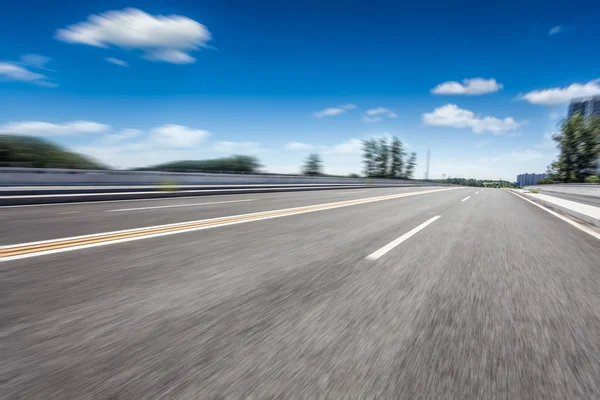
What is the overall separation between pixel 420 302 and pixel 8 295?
3.44 meters

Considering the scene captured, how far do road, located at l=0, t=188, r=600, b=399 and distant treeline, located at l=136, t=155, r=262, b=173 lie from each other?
109 ft

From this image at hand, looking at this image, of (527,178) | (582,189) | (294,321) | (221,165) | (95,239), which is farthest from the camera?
(527,178)

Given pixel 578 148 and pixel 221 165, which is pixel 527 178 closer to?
pixel 578 148

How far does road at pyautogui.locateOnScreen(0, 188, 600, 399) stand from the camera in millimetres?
1509

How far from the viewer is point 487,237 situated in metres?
5.48

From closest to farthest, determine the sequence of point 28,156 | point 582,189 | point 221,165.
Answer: point 28,156 < point 582,189 < point 221,165

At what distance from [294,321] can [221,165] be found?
45268 mm

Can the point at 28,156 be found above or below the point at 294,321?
above

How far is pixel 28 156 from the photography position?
2775 cm

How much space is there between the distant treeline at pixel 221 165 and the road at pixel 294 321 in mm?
33131

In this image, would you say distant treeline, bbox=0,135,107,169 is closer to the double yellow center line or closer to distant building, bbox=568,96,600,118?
the double yellow center line

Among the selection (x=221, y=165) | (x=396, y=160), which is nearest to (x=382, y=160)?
(x=396, y=160)

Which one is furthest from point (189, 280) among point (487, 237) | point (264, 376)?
point (487, 237)

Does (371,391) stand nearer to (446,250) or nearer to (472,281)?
(472,281)
